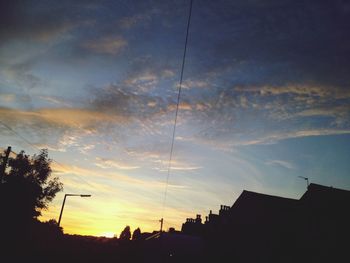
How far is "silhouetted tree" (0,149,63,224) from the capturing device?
35.3 meters

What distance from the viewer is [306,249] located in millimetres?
19406

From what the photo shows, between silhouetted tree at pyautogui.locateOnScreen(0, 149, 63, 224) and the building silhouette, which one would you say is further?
silhouetted tree at pyautogui.locateOnScreen(0, 149, 63, 224)

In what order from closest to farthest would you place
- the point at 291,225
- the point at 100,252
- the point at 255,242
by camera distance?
the point at 291,225 < the point at 255,242 < the point at 100,252

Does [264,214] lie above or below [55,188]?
below

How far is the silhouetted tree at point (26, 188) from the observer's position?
3533cm

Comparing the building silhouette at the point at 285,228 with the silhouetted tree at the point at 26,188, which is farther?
the silhouetted tree at the point at 26,188

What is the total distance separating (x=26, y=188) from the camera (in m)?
40.9

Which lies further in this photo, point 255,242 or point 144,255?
point 144,255

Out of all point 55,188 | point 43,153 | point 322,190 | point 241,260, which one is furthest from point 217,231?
point 43,153

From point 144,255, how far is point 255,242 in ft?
58.0

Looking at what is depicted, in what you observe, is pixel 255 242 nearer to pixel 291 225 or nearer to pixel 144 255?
pixel 291 225

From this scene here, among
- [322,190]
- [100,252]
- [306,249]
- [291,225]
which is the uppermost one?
[322,190]

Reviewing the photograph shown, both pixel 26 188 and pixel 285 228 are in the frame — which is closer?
pixel 285 228

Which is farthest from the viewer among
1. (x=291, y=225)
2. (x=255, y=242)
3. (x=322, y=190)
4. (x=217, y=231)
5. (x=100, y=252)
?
(x=100, y=252)
